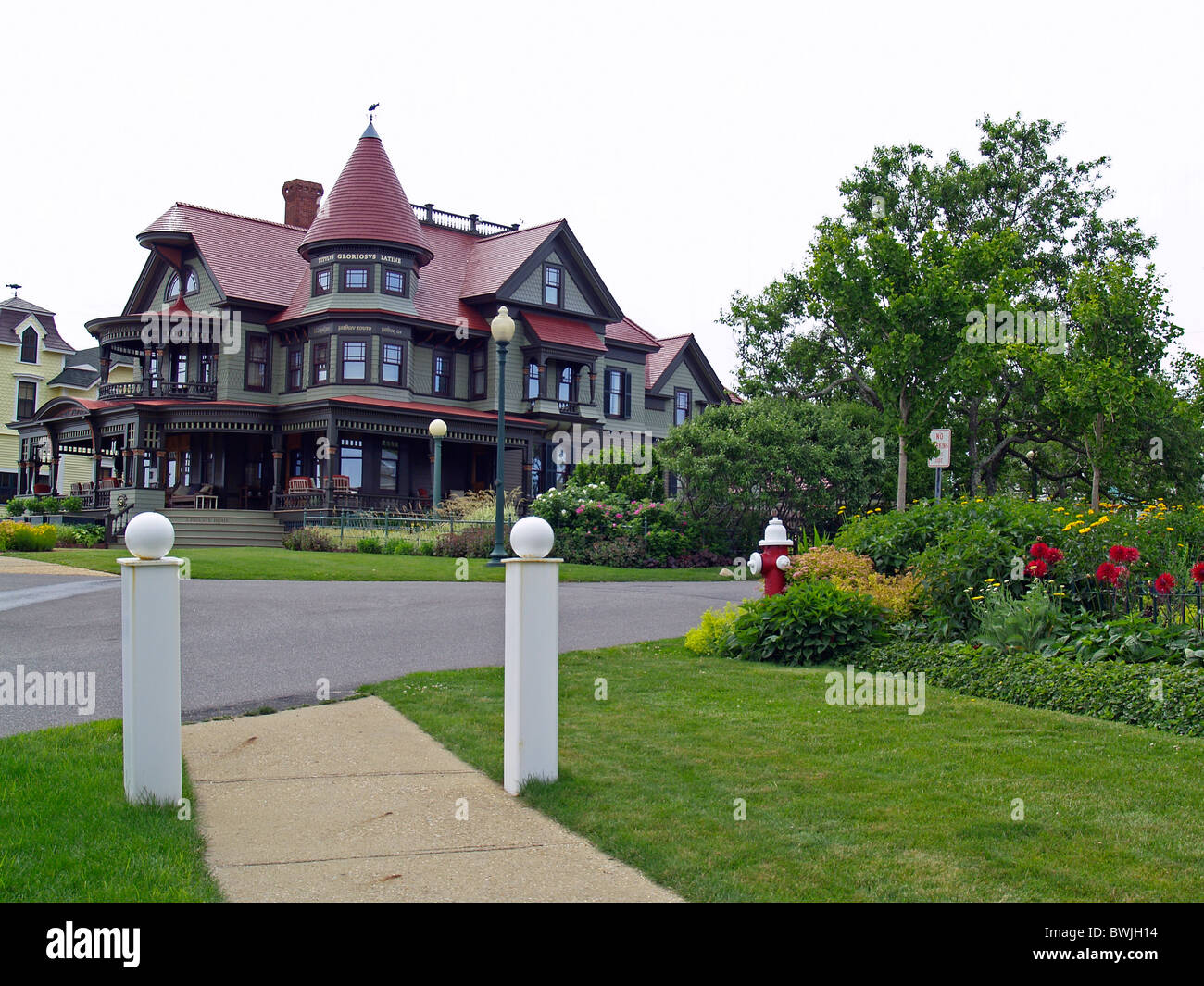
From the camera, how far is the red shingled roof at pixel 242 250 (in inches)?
1388

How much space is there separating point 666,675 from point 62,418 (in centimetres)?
3473

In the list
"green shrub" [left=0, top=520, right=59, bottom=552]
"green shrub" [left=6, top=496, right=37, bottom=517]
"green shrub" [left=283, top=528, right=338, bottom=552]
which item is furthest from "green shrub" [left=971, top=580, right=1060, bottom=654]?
"green shrub" [left=6, top=496, right=37, bottom=517]

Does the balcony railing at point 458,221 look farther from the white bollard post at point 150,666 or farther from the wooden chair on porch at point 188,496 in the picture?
the white bollard post at point 150,666

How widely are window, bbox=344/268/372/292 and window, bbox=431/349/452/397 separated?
356 centimetres

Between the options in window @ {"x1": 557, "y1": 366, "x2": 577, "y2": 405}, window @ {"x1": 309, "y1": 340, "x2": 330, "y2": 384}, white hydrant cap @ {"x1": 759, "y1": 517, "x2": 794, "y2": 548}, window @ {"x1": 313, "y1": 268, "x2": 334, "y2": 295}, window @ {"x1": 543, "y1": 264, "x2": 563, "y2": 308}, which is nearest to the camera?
white hydrant cap @ {"x1": 759, "y1": 517, "x2": 794, "y2": 548}

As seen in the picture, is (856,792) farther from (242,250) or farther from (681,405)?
(681,405)

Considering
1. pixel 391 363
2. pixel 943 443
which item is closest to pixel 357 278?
pixel 391 363

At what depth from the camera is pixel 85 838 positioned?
4.66 metres

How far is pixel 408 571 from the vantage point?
19.3 meters

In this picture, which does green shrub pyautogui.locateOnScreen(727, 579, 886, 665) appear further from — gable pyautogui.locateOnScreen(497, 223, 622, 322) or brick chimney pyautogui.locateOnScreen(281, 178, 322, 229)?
brick chimney pyautogui.locateOnScreen(281, 178, 322, 229)

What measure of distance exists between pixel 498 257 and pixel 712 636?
3081cm

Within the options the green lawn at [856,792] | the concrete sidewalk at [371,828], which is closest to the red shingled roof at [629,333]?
the green lawn at [856,792]

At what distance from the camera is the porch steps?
28688mm
